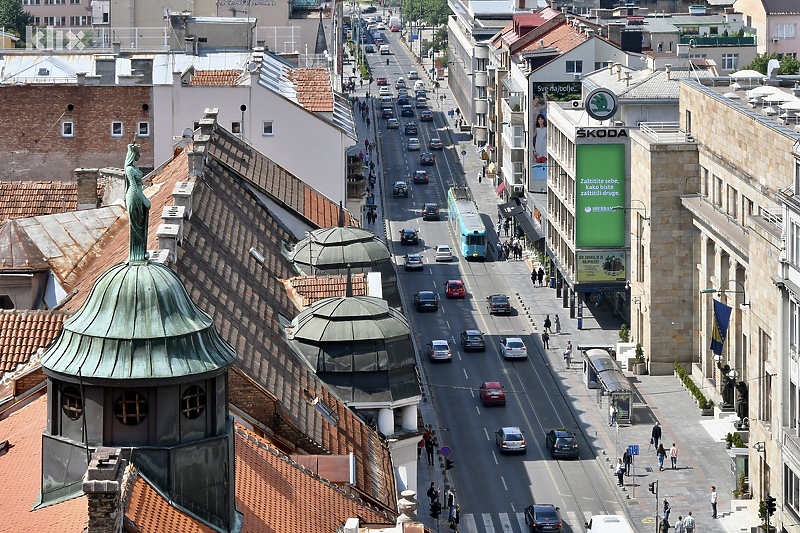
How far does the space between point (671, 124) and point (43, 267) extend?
80.5 meters

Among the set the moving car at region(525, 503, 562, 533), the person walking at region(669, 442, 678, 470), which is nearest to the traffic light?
the moving car at region(525, 503, 562, 533)

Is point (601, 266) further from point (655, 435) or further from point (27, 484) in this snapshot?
point (27, 484)

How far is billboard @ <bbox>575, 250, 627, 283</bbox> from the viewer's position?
141250mm

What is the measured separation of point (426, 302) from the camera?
14950 cm

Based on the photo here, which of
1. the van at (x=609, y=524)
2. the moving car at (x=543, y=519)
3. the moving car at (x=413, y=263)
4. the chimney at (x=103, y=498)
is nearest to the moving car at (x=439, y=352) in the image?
the moving car at (x=413, y=263)

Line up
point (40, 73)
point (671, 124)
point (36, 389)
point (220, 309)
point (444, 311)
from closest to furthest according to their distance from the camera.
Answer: point (36, 389)
point (220, 309)
point (40, 73)
point (671, 124)
point (444, 311)

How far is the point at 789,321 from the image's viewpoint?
93.9 m

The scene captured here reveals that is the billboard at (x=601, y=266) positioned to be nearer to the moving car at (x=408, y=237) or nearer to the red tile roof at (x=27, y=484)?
the moving car at (x=408, y=237)

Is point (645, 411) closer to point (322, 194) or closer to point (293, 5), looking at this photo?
point (322, 194)

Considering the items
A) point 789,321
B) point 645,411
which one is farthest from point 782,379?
point 645,411

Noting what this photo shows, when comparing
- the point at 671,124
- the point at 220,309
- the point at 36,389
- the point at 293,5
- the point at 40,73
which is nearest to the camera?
the point at 36,389

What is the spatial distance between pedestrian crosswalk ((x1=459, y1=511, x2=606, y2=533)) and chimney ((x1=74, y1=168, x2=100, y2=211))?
25.1 m

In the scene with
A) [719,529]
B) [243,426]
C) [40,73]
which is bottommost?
[719,529]

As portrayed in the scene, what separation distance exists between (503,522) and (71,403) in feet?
205
